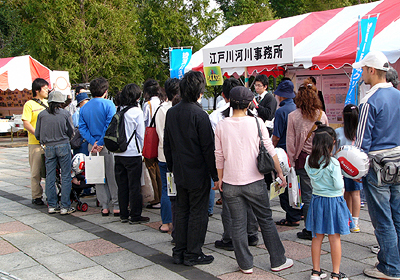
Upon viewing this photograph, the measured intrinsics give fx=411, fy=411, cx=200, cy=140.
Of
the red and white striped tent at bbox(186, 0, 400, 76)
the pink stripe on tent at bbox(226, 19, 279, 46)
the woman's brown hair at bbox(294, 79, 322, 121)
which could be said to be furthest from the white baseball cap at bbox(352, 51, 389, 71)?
the pink stripe on tent at bbox(226, 19, 279, 46)

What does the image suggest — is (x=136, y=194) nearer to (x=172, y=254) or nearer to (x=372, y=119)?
(x=172, y=254)

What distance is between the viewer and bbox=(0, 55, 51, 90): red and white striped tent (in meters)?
16.7

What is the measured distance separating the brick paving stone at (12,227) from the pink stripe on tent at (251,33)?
746cm

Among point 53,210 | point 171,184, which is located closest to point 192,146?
point 171,184

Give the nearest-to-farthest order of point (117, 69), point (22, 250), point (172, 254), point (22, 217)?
point (172, 254) < point (22, 250) < point (22, 217) < point (117, 69)

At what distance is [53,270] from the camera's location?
402 cm

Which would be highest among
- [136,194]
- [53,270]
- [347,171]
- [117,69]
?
[117,69]

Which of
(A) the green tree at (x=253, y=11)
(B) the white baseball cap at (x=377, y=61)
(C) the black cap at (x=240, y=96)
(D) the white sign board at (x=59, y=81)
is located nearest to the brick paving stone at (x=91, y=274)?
(C) the black cap at (x=240, y=96)

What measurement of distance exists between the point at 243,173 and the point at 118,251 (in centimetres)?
184

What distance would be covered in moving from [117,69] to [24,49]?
745cm

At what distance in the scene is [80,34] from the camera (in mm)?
19484

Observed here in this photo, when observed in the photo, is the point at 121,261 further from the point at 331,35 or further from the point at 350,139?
the point at 331,35

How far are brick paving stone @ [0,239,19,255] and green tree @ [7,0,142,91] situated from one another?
1609 centimetres

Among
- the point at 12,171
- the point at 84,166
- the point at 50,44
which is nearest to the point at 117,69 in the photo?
the point at 50,44
